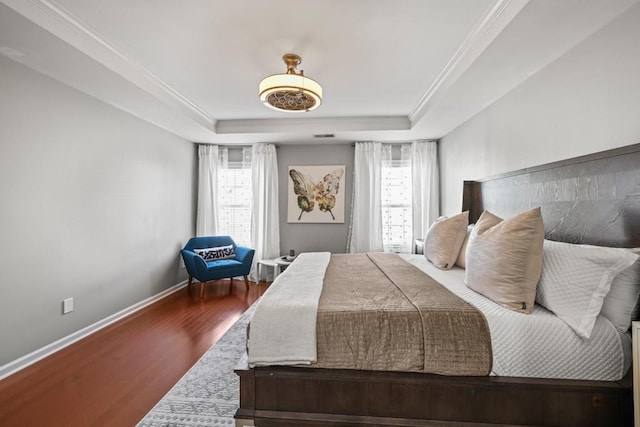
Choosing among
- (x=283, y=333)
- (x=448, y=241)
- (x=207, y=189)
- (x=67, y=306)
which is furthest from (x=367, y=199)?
(x=67, y=306)

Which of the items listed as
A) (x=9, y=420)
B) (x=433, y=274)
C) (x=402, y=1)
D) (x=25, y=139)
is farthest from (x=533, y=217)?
(x=25, y=139)

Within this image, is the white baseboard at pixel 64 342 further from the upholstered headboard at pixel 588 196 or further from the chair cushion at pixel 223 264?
the upholstered headboard at pixel 588 196

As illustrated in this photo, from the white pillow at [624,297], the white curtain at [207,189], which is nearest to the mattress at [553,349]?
the white pillow at [624,297]

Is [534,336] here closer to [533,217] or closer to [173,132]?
[533,217]

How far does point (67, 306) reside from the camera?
2.54 m

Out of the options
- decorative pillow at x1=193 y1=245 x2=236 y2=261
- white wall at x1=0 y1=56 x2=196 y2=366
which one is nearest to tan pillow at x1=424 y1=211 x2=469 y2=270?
decorative pillow at x1=193 y1=245 x2=236 y2=261

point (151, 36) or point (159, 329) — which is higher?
point (151, 36)

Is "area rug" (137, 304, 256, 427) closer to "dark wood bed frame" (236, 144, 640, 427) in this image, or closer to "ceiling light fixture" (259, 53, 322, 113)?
"dark wood bed frame" (236, 144, 640, 427)

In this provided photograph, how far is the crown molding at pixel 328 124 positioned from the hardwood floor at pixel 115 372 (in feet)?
8.34

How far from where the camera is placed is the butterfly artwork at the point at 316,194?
4652 mm

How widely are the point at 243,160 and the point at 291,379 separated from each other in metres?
3.92

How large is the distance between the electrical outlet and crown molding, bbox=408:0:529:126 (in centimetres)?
405

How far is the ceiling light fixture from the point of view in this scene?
218 centimetres

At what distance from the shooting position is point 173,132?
4020 mm
